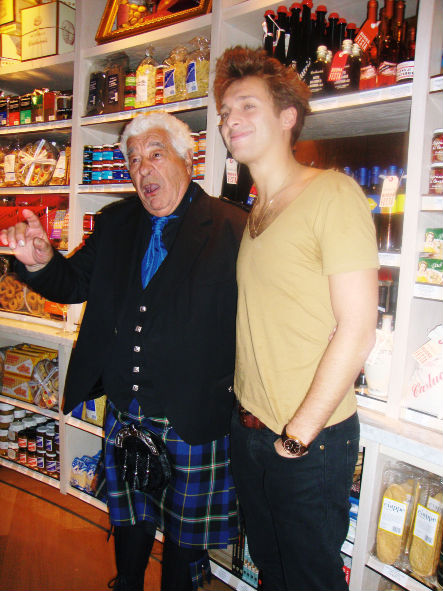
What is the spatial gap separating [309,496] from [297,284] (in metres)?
0.51

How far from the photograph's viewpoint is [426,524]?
141cm

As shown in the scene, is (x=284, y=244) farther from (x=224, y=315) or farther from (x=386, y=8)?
(x=386, y=8)

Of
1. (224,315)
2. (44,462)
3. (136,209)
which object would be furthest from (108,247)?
Answer: (44,462)

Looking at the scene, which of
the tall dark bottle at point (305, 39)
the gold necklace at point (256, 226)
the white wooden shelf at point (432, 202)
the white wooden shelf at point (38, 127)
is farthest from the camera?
the white wooden shelf at point (38, 127)

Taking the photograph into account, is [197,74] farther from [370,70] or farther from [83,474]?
[83,474]

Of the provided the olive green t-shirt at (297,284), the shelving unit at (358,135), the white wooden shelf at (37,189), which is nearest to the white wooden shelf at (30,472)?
the shelving unit at (358,135)

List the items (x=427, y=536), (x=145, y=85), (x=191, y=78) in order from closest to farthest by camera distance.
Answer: (x=427, y=536) < (x=191, y=78) < (x=145, y=85)

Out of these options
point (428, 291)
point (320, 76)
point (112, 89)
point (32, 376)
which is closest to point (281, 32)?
point (320, 76)

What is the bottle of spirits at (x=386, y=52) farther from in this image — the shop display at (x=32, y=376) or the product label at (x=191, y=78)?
the shop display at (x=32, y=376)

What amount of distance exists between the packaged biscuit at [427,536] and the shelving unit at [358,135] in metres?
0.06

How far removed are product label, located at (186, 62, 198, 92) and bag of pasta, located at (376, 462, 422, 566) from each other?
181 centimetres

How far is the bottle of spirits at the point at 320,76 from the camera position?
1576 millimetres

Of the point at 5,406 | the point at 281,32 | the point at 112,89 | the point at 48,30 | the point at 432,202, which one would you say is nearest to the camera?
the point at 432,202

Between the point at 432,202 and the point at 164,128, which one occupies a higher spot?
the point at 164,128
